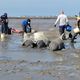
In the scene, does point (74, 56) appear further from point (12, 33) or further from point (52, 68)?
point (12, 33)

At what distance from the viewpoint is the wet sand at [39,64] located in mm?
12500

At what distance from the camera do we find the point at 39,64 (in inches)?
589

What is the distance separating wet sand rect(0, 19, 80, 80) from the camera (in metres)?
12.5

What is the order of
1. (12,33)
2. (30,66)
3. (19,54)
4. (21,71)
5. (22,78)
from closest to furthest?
(22,78)
(21,71)
(30,66)
(19,54)
(12,33)

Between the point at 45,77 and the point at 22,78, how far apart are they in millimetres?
650

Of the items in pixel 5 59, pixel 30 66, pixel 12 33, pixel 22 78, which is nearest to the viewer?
pixel 22 78

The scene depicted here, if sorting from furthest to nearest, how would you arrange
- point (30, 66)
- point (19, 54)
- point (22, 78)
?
point (19, 54) → point (30, 66) → point (22, 78)

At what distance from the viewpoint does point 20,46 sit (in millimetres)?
21453

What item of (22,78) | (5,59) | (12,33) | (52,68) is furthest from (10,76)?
(12,33)

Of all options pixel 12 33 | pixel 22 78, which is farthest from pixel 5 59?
pixel 12 33

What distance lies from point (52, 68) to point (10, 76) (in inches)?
76.1

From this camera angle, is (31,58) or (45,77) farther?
(31,58)

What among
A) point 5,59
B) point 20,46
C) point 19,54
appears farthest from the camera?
point 20,46

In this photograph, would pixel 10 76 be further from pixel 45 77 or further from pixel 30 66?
pixel 30 66
